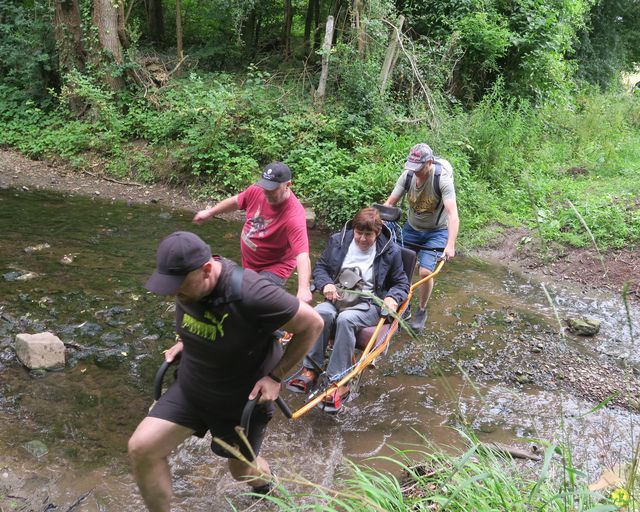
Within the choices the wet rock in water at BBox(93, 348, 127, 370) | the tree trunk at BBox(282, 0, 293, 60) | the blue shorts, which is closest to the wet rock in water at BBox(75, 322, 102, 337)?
the wet rock in water at BBox(93, 348, 127, 370)

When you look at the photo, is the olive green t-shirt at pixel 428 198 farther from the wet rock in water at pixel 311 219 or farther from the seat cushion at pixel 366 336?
the wet rock in water at pixel 311 219

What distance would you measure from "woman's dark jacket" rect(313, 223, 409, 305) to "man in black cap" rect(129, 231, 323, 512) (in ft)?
6.77

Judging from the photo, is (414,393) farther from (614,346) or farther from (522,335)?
(614,346)

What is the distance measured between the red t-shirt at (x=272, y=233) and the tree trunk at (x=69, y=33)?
35.1ft

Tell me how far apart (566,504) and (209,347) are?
179cm

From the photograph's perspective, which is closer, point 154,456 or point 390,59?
point 154,456

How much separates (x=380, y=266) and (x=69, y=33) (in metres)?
11.7

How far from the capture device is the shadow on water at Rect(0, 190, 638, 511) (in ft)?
12.9

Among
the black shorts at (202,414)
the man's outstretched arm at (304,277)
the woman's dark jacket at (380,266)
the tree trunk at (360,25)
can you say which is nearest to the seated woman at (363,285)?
the woman's dark jacket at (380,266)

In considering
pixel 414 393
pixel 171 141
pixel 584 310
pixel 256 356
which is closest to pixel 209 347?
pixel 256 356

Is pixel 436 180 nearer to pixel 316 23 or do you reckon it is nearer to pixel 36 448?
pixel 36 448

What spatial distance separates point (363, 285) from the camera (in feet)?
16.4

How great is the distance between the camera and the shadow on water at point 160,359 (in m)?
3.92

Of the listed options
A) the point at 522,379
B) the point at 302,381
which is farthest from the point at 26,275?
the point at 522,379
